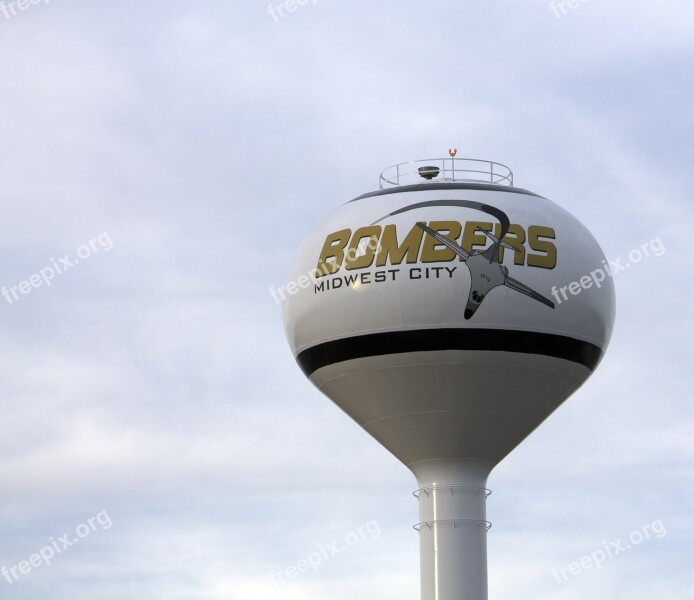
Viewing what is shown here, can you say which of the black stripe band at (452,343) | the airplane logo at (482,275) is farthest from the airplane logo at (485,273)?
the black stripe band at (452,343)

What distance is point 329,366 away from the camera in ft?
92.6

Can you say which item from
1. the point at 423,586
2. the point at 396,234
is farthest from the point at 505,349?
the point at 423,586

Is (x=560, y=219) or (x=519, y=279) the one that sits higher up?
(x=560, y=219)

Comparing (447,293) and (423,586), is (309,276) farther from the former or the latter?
(423,586)

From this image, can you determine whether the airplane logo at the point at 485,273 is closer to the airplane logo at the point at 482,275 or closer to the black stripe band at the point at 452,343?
the airplane logo at the point at 482,275

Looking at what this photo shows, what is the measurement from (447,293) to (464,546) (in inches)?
A: 202

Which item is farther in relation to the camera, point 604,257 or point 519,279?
point 604,257

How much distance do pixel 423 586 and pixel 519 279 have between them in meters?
6.32

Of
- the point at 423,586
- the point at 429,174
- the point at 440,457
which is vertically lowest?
the point at 423,586

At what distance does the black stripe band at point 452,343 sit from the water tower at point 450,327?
26 millimetres

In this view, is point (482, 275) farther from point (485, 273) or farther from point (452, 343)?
point (452, 343)

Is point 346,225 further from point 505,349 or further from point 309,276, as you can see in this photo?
point 505,349

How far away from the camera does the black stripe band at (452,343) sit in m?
27.1

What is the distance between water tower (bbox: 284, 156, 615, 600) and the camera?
27.1 m
